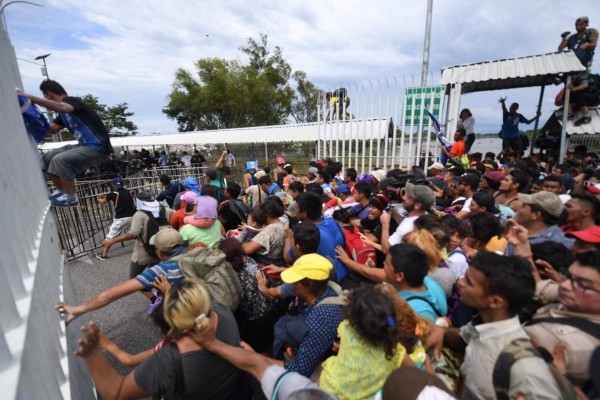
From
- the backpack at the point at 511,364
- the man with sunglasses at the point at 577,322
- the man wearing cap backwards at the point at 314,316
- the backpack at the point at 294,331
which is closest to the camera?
the backpack at the point at 511,364

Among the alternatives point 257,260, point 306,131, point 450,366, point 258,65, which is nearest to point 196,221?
point 257,260

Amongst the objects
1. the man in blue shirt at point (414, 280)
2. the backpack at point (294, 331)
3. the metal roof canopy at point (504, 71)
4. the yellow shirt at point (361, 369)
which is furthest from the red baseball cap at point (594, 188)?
the yellow shirt at point (361, 369)

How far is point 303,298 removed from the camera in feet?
6.82

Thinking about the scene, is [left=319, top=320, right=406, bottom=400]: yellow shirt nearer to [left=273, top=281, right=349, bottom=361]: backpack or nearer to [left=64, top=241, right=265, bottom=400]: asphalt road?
[left=273, top=281, right=349, bottom=361]: backpack

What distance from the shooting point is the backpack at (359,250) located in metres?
2.99

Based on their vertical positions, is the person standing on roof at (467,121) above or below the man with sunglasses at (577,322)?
above

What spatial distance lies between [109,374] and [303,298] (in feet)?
3.91

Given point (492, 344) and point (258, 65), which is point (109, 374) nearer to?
point (492, 344)

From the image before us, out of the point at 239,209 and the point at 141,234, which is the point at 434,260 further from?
the point at 141,234

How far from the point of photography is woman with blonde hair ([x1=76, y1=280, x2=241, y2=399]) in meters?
1.47

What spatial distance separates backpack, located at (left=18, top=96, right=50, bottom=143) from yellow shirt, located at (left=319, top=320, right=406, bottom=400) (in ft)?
9.22

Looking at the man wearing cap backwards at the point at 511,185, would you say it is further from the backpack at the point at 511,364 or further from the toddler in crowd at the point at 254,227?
the toddler in crowd at the point at 254,227

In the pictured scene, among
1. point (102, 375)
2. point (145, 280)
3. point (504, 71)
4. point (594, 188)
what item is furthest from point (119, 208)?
point (504, 71)

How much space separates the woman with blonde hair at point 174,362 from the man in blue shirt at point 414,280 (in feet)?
3.89
